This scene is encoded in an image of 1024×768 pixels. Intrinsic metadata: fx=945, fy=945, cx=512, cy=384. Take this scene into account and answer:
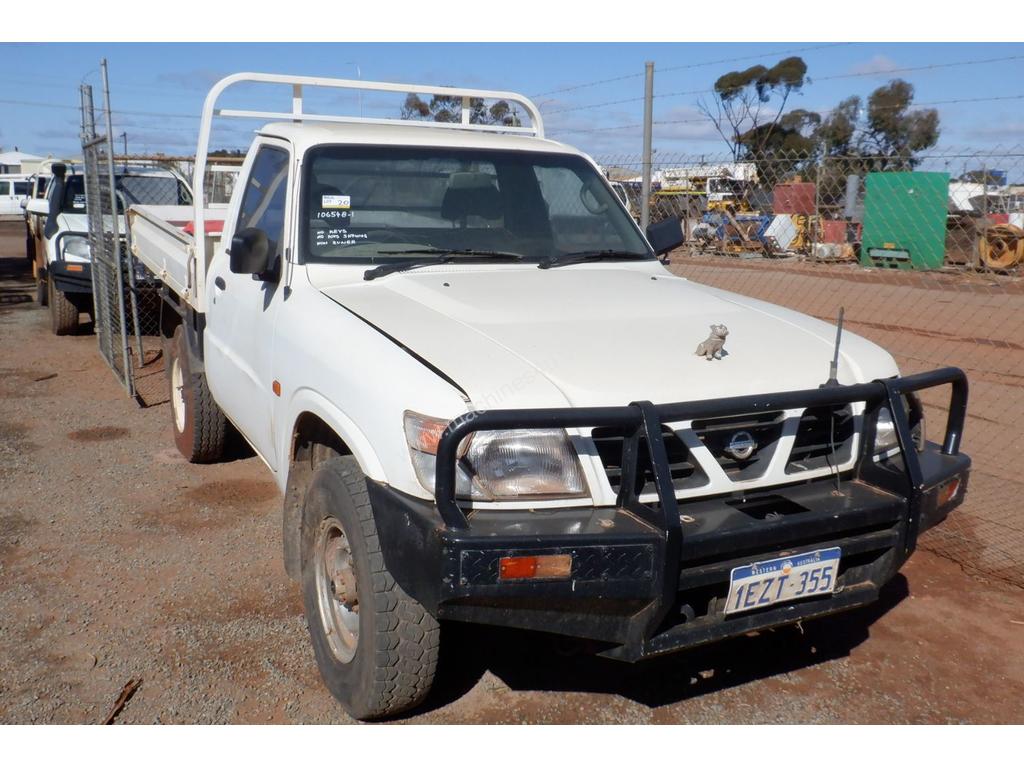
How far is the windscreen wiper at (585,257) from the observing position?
4.30m

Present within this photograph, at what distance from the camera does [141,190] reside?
11375 millimetres

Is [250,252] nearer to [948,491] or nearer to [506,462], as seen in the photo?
[506,462]

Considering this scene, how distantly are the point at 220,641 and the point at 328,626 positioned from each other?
2.31 feet

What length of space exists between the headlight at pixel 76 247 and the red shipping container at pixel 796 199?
1154 cm

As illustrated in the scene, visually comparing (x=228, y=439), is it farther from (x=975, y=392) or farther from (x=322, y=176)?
(x=975, y=392)

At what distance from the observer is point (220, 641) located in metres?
3.82

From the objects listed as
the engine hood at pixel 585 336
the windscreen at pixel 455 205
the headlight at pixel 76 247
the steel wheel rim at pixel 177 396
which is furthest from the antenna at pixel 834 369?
the headlight at pixel 76 247

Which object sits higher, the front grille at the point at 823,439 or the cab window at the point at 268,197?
the cab window at the point at 268,197

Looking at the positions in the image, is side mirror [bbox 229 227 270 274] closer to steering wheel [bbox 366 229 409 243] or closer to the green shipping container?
steering wheel [bbox 366 229 409 243]

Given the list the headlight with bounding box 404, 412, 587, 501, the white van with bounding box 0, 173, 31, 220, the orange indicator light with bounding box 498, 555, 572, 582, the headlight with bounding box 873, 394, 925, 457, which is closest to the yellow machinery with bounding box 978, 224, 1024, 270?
the headlight with bounding box 873, 394, 925, 457

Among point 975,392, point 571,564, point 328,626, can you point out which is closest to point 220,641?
point 328,626

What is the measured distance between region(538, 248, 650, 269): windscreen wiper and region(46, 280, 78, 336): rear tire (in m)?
8.07

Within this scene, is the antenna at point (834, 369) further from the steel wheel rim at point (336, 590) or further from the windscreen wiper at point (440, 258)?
the steel wheel rim at point (336, 590)

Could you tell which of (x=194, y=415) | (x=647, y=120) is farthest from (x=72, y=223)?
(x=647, y=120)
